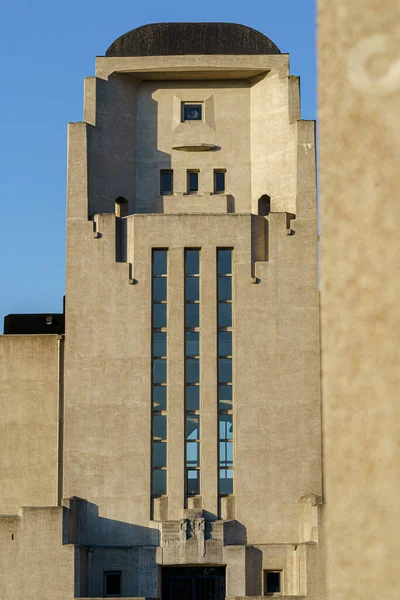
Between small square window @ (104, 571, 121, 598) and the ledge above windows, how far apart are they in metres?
11.5

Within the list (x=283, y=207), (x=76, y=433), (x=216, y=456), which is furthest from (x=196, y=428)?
(x=283, y=207)

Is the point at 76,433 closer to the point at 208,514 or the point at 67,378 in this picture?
the point at 67,378

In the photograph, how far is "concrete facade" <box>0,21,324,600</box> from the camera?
36750mm

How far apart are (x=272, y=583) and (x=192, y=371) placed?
6.54 meters

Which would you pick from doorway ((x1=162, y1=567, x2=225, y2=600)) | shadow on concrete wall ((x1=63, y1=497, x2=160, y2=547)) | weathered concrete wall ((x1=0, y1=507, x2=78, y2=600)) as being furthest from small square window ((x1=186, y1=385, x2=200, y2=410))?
weathered concrete wall ((x1=0, y1=507, x2=78, y2=600))

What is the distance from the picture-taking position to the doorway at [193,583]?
3656 cm

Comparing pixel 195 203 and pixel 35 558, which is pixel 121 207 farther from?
pixel 35 558

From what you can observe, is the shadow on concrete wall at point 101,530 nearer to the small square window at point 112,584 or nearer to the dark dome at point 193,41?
the small square window at point 112,584

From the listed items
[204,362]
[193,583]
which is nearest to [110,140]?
[204,362]

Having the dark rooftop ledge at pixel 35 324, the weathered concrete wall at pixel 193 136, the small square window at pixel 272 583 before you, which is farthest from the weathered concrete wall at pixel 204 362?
the dark rooftop ledge at pixel 35 324

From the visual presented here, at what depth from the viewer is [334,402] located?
238 centimetres

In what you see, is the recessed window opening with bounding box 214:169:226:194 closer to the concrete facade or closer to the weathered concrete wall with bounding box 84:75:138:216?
Result: the concrete facade

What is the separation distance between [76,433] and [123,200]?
8.10 meters

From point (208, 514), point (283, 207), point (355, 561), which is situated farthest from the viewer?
point (283, 207)
